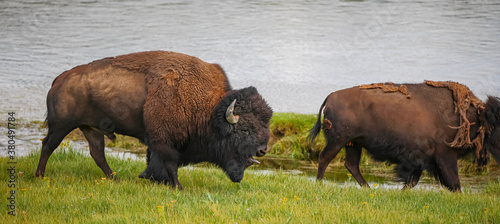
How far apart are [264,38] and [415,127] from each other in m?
22.4

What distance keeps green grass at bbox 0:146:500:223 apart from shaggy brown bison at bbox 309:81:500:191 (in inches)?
42.1

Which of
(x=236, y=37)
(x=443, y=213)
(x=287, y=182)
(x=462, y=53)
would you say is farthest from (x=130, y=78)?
(x=236, y=37)

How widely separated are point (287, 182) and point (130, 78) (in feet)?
8.44

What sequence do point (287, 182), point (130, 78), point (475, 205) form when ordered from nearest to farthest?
point (475, 205), point (130, 78), point (287, 182)

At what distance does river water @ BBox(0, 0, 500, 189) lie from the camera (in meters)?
19.9

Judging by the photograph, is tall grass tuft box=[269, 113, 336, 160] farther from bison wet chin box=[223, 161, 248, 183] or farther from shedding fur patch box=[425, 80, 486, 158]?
bison wet chin box=[223, 161, 248, 183]

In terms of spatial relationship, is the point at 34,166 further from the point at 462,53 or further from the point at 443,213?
the point at 462,53

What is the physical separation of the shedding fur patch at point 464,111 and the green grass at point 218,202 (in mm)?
1205

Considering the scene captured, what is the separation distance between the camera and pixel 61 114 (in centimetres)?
738

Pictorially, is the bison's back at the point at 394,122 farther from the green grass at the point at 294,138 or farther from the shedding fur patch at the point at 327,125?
the green grass at the point at 294,138

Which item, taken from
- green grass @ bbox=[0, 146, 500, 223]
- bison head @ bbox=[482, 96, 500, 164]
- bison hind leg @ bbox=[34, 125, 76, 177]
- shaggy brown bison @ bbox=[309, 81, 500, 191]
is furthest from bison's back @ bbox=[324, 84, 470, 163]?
bison hind leg @ bbox=[34, 125, 76, 177]

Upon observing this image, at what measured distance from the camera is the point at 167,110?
699 cm

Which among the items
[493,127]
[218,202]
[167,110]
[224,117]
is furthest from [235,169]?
[493,127]

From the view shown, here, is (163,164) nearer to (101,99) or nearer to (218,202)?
(101,99)
